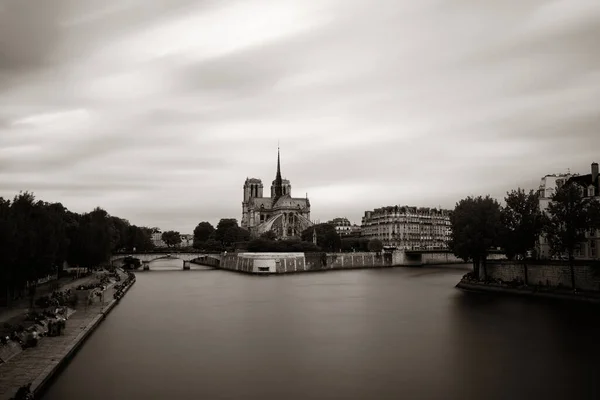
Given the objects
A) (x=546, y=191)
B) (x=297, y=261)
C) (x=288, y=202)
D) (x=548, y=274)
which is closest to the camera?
(x=548, y=274)

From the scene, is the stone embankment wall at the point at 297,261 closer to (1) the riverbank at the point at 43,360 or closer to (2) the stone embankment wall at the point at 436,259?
(2) the stone embankment wall at the point at 436,259

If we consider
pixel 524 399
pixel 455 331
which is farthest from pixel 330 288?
pixel 524 399

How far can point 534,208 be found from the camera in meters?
46.2

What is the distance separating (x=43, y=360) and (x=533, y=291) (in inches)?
1391

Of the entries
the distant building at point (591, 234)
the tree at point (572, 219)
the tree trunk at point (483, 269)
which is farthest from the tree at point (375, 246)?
the tree at point (572, 219)

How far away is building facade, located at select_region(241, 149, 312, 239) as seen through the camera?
150m

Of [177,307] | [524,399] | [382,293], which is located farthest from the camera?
[382,293]

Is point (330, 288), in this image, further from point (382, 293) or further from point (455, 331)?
point (455, 331)

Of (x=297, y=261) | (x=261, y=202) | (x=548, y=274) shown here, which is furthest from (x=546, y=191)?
(x=261, y=202)

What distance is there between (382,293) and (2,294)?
3081 centimetres

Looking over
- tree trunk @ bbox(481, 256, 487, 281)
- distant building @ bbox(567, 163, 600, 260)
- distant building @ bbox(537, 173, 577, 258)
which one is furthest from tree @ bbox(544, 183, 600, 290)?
distant building @ bbox(537, 173, 577, 258)

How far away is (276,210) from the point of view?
167m

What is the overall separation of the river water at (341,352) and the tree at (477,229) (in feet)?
25.1

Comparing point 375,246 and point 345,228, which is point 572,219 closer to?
point 375,246
